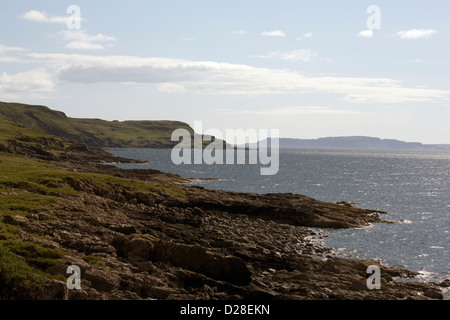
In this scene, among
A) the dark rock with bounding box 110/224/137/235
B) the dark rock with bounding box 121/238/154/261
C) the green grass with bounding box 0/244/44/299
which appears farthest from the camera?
the dark rock with bounding box 110/224/137/235

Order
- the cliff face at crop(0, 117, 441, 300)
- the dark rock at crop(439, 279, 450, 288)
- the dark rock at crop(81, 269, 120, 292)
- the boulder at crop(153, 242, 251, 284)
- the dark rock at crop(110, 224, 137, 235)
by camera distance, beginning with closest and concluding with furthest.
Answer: the dark rock at crop(81, 269, 120, 292), the cliff face at crop(0, 117, 441, 300), the boulder at crop(153, 242, 251, 284), the dark rock at crop(439, 279, 450, 288), the dark rock at crop(110, 224, 137, 235)

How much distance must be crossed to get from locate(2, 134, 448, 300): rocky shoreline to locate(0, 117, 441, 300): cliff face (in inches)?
3.0

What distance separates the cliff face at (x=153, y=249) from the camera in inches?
1116

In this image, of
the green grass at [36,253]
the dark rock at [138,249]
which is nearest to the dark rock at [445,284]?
the dark rock at [138,249]

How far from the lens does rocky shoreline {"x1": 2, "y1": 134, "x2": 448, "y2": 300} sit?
1148 inches

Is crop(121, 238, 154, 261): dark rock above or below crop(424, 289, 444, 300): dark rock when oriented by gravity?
above

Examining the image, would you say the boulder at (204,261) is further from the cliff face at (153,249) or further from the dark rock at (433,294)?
the dark rock at (433,294)

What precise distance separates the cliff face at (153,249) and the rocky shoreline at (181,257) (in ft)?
0.25

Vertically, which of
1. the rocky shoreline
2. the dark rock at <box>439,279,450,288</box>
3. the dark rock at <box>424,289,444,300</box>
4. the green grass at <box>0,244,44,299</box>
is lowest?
the dark rock at <box>439,279,450,288</box>

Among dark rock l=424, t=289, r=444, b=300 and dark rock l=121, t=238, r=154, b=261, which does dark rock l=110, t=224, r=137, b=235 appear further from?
dark rock l=424, t=289, r=444, b=300

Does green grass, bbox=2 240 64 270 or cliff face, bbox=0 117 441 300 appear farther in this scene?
green grass, bbox=2 240 64 270

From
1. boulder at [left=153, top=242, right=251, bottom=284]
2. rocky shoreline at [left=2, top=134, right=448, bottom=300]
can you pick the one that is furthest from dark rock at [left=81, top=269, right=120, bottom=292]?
boulder at [left=153, top=242, right=251, bottom=284]
